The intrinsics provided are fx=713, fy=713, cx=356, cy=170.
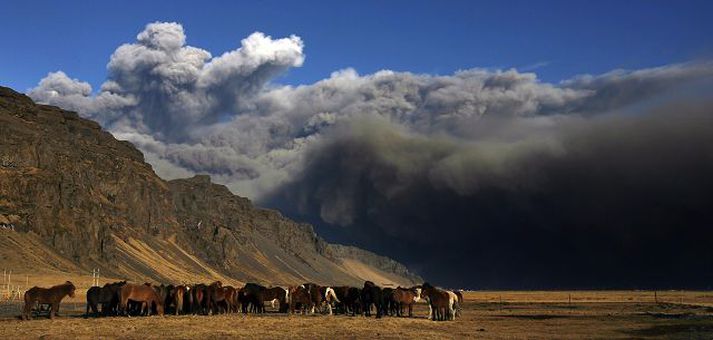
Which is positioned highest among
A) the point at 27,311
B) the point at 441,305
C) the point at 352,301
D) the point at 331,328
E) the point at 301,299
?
the point at 301,299

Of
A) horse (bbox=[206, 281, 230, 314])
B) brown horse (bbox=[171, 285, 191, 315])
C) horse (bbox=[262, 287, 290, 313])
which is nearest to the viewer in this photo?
brown horse (bbox=[171, 285, 191, 315])

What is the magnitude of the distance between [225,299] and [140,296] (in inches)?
292

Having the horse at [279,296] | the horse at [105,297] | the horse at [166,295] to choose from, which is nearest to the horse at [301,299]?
the horse at [279,296]

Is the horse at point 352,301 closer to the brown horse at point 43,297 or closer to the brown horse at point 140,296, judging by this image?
the brown horse at point 140,296

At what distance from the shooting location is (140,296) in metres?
50.6

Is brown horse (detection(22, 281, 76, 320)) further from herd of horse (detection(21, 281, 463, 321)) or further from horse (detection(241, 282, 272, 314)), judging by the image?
horse (detection(241, 282, 272, 314))

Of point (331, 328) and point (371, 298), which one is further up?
point (371, 298)

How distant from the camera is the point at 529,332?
4428 cm

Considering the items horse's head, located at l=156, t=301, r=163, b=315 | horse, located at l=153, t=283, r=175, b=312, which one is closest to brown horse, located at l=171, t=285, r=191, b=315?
horse, located at l=153, t=283, r=175, b=312

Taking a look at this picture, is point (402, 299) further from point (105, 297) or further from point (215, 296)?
point (105, 297)

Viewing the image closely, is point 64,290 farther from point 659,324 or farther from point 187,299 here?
point 659,324

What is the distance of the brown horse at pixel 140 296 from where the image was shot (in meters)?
49.3

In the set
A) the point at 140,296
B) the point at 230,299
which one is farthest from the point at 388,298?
the point at 140,296

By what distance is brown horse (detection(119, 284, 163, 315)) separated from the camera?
49.3 m
